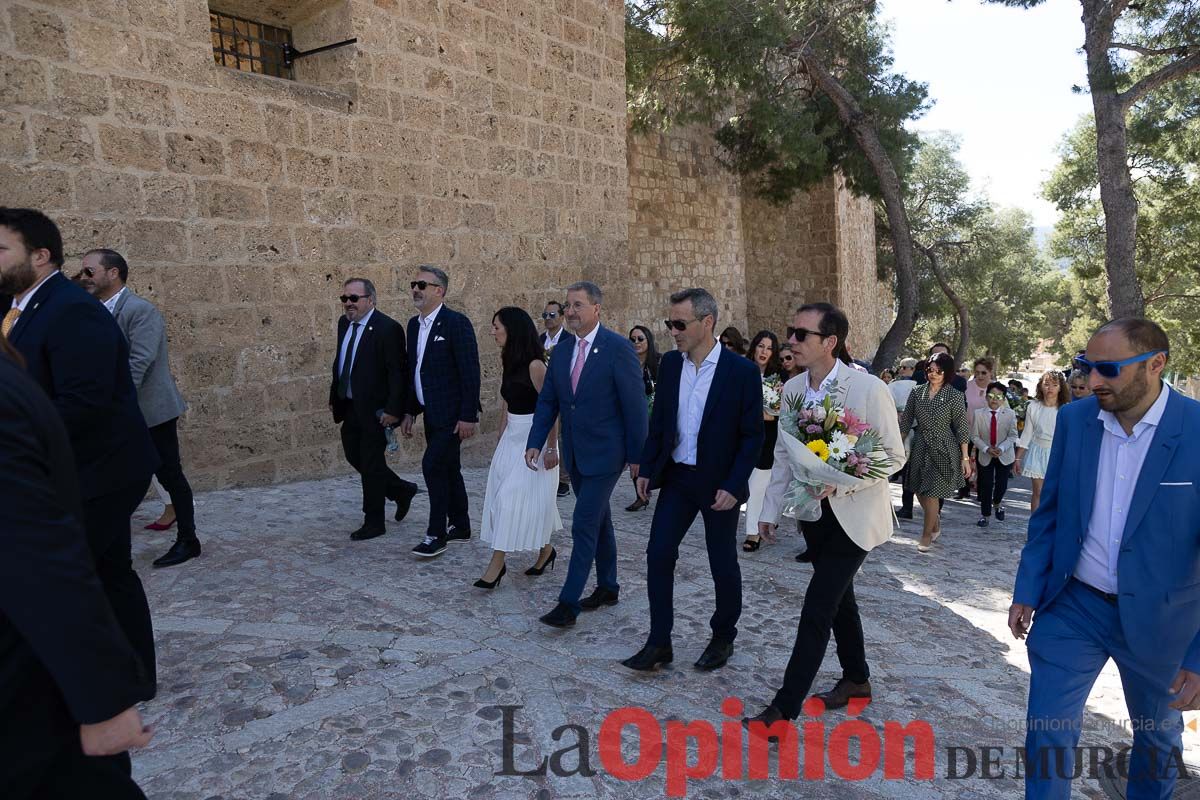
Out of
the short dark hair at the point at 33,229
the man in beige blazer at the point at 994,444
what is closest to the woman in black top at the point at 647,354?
the man in beige blazer at the point at 994,444

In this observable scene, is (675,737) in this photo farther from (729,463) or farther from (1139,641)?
(1139,641)

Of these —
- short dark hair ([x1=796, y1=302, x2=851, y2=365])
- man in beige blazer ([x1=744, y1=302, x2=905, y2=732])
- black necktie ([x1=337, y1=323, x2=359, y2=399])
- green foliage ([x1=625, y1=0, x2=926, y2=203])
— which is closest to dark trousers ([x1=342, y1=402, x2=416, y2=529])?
black necktie ([x1=337, y1=323, x2=359, y2=399])

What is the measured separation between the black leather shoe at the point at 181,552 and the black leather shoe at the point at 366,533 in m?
1.04

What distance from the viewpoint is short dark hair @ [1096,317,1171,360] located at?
8.03ft

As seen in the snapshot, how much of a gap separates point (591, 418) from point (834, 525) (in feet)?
5.01

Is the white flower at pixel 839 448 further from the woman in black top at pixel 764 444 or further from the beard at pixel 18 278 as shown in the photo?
the beard at pixel 18 278

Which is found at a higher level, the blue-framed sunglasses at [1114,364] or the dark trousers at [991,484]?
the blue-framed sunglasses at [1114,364]

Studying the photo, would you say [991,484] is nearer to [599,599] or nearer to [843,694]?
[599,599]

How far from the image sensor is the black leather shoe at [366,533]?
606 cm

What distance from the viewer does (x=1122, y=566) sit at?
2.41m

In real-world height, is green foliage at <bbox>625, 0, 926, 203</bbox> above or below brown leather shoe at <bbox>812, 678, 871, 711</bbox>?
above

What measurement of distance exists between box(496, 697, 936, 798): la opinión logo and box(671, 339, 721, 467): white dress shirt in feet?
3.89

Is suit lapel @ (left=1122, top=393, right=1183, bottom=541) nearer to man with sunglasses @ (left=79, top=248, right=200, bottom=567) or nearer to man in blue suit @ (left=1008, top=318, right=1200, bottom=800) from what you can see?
man in blue suit @ (left=1008, top=318, right=1200, bottom=800)

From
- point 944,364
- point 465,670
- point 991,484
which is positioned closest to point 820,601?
point 465,670
